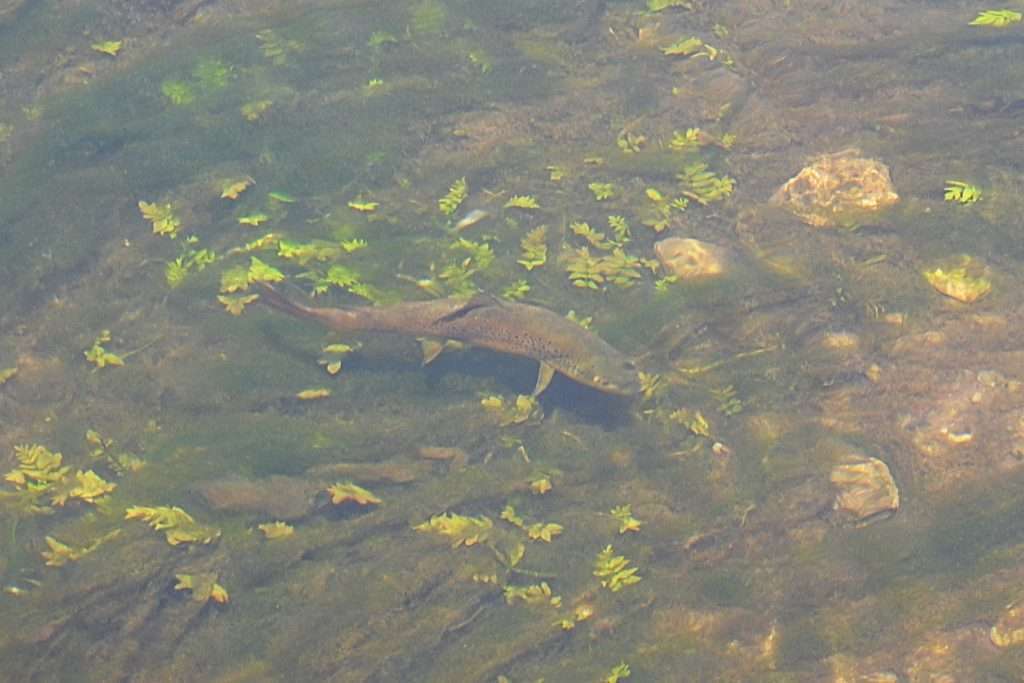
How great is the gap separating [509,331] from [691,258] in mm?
1882

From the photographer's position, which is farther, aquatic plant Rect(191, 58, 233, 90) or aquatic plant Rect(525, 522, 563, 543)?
aquatic plant Rect(191, 58, 233, 90)

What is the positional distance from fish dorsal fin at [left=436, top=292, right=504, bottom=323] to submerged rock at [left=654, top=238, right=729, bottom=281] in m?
1.75

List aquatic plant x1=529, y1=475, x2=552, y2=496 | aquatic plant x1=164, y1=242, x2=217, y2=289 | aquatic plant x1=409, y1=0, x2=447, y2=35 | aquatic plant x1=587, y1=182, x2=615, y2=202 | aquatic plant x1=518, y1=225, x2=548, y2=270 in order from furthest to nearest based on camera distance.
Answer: aquatic plant x1=409, y1=0, x2=447, y2=35
aquatic plant x1=587, y1=182, x2=615, y2=202
aquatic plant x1=518, y1=225, x2=548, y2=270
aquatic plant x1=164, y1=242, x2=217, y2=289
aquatic plant x1=529, y1=475, x2=552, y2=496

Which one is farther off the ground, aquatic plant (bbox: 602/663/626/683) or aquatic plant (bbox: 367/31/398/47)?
aquatic plant (bbox: 367/31/398/47)

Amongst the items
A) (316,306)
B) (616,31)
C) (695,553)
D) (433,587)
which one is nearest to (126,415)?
(316,306)

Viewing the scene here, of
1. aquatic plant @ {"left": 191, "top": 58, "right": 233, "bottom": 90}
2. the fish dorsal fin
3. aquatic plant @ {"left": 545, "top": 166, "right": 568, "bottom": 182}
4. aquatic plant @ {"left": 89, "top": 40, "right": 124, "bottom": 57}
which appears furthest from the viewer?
aquatic plant @ {"left": 89, "top": 40, "right": 124, "bottom": 57}

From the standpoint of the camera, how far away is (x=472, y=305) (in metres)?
6.29

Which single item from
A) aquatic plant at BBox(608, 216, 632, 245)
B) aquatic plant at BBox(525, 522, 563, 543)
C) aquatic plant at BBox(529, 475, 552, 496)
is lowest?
aquatic plant at BBox(525, 522, 563, 543)

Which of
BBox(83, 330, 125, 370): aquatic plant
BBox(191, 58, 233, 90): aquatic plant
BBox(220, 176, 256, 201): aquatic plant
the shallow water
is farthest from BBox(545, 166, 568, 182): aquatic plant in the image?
BBox(83, 330, 125, 370): aquatic plant

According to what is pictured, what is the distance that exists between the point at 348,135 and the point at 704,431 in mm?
4171

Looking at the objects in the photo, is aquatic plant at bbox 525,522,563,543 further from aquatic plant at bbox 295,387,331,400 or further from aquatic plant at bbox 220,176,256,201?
aquatic plant at bbox 220,176,256,201

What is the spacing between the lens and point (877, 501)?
5996mm

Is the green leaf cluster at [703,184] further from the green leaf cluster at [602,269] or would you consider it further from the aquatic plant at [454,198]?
the aquatic plant at [454,198]

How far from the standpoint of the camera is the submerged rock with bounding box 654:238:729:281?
719cm
